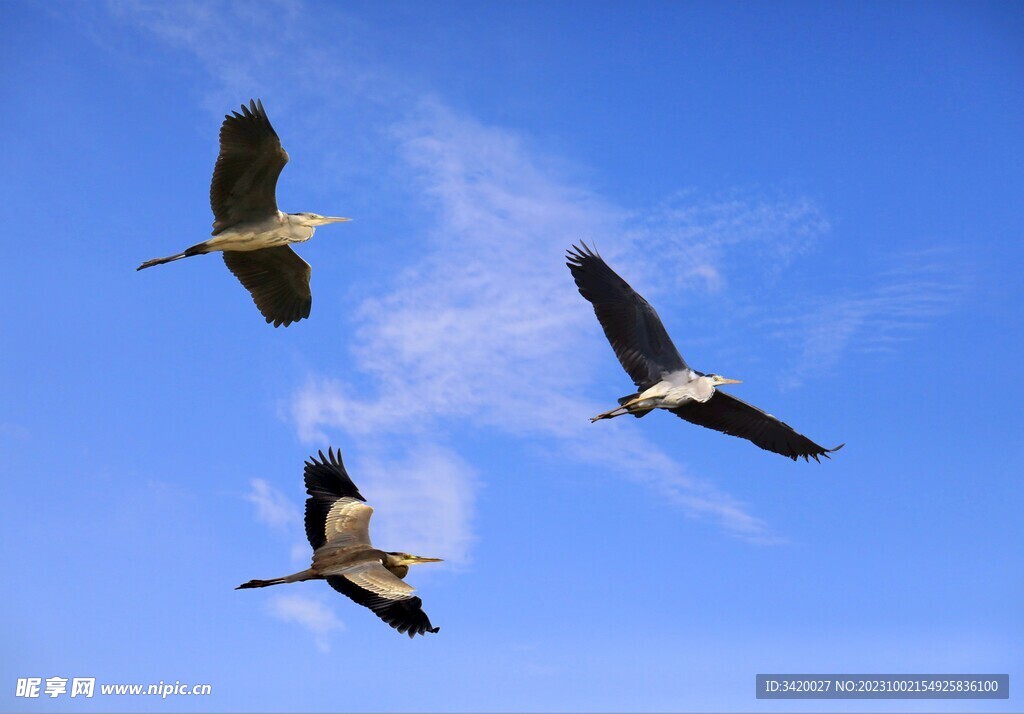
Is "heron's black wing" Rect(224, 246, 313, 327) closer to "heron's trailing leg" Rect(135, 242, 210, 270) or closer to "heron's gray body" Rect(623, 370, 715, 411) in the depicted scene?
"heron's trailing leg" Rect(135, 242, 210, 270)

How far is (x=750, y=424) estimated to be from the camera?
1656 cm

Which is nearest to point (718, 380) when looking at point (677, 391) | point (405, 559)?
point (677, 391)

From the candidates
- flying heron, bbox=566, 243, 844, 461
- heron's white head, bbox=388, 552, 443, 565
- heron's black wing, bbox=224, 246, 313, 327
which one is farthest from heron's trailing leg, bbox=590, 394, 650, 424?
heron's black wing, bbox=224, 246, 313, 327

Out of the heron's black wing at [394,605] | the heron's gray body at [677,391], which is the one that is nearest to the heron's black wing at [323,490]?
the heron's black wing at [394,605]

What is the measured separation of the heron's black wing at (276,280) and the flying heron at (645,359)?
4563 millimetres

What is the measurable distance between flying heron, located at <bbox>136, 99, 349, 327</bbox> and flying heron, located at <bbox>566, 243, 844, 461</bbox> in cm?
422

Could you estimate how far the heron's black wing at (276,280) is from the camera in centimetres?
1742

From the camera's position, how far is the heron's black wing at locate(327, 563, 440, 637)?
1283 cm

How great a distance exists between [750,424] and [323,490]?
21.2ft

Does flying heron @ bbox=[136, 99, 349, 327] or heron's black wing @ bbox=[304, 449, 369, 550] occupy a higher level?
flying heron @ bbox=[136, 99, 349, 327]

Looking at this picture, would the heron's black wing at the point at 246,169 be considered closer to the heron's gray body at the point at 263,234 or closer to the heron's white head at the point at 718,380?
the heron's gray body at the point at 263,234

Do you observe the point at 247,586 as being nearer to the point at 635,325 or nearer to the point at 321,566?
the point at 321,566

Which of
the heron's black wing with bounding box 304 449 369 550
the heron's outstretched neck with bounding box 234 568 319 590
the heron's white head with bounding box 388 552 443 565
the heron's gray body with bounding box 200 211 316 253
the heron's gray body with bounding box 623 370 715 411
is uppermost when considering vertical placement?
the heron's gray body with bounding box 200 211 316 253

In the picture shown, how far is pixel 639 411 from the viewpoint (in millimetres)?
15758
